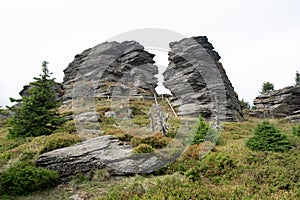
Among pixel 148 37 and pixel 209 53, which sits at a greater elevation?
pixel 209 53

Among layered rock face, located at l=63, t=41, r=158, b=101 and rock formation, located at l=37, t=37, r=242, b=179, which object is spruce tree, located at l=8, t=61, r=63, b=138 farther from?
layered rock face, located at l=63, t=41, r=158, b=101

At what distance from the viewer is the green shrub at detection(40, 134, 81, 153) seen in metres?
12.3

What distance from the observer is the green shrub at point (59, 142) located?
40.4 ft

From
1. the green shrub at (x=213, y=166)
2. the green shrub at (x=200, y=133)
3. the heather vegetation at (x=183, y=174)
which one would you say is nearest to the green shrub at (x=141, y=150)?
the heather vegetation at (x=183, y=174)

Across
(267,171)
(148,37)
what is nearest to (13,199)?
(267,171)

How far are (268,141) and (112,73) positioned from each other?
33.0 metres

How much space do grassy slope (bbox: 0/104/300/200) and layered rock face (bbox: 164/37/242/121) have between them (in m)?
17.6

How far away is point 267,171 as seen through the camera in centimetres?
957

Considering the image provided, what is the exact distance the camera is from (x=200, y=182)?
9.04m

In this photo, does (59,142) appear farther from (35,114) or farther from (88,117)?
(88,117)

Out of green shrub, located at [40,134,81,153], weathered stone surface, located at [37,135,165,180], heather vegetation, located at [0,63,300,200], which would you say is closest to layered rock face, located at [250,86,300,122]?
heather vegetation, located at [0,63,300,200]

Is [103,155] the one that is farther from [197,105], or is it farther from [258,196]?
[197,105]

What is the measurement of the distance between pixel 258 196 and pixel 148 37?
54.1 ft

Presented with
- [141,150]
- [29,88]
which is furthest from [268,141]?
[29,88]
